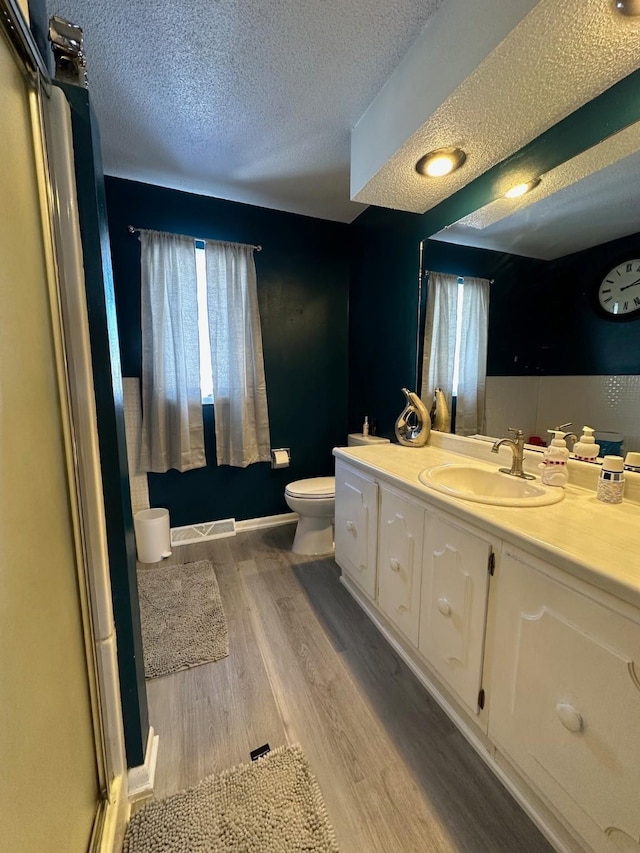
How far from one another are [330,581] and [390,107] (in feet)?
7.69

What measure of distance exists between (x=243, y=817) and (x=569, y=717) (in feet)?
2.95

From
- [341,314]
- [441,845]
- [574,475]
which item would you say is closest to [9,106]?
[574,475]

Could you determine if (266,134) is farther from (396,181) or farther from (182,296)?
(182,296)

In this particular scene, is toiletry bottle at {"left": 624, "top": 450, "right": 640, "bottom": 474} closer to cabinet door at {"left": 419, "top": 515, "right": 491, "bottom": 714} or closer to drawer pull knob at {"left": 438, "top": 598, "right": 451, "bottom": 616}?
cabinet door at {"left": 419, "top": 515, "right": 491, "bottom": 714}

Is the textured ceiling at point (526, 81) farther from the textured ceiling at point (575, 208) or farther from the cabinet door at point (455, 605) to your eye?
the cabinet door at point (455, 605)

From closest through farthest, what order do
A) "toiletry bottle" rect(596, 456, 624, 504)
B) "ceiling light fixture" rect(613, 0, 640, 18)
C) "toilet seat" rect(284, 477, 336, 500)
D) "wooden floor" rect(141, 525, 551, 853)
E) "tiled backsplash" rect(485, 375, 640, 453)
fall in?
"ceiling light fixture" rect(613, 0, 640, 18)
"wooden floor" rect(141, 525, 551, 853)
"toiletry bottle" rect(596, 456, 624, 504)
"tiled backsplash" rect(485, 375, 640, 453)
"toilet seat" rect(284, 477, 336, 500)

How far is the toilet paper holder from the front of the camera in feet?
8.77

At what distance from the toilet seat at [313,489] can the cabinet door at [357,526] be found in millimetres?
285

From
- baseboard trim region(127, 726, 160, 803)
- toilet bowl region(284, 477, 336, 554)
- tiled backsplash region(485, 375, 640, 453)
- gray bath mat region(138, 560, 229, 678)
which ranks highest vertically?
tiled backsplash region(485, 375, 640, 453)

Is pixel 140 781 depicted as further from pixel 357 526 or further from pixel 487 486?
pixel 487 486

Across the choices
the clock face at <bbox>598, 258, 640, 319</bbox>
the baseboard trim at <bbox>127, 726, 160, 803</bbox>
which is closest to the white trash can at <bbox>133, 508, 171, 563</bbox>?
the baseboard trim at <bbox>127, 726, 160, 803</bbox>

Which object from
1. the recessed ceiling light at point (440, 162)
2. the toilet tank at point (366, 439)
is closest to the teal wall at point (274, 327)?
the toilet tank at point (366, 439)

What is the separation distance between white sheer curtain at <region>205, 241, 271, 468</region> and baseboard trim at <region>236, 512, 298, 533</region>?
1.72ft

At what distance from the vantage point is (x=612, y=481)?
1.05 meters
